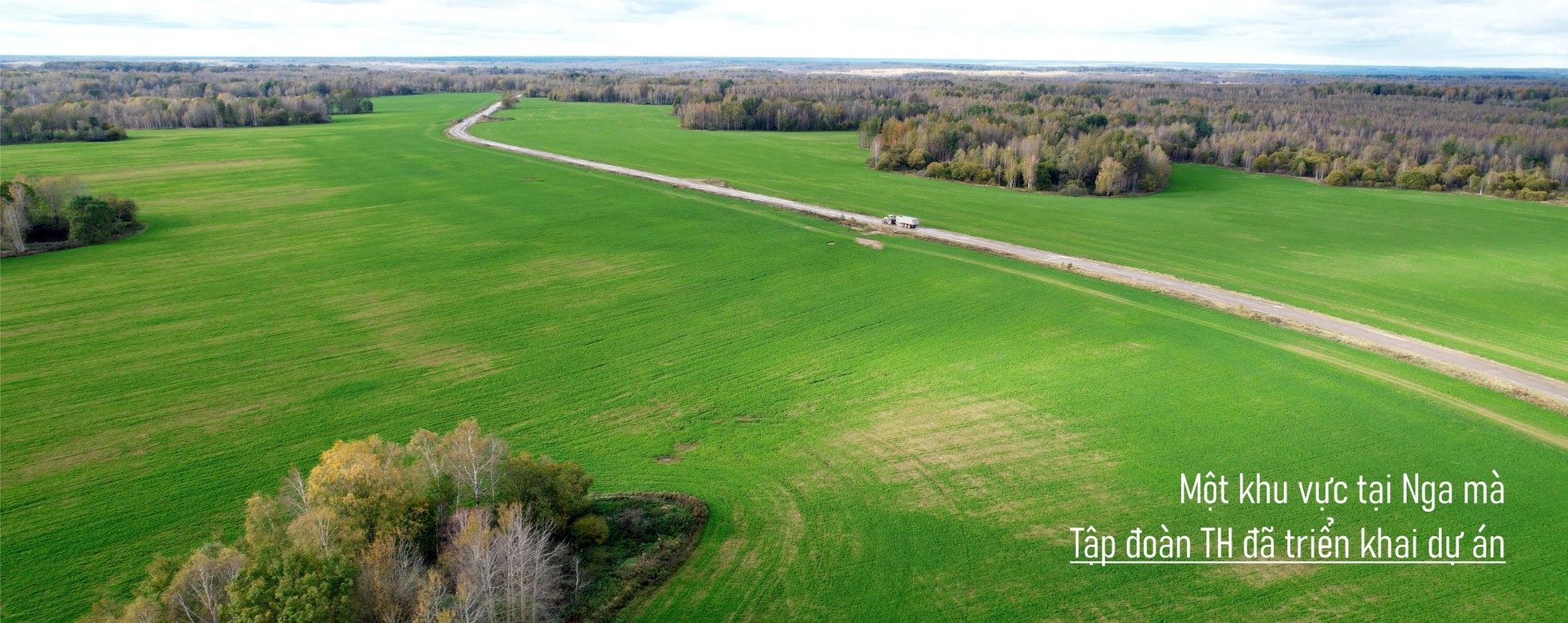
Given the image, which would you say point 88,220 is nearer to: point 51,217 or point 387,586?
point 51,217

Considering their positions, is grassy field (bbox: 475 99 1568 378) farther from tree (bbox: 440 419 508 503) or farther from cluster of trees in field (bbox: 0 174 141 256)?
cluster of trees in field (bbox: 0 174 141 256)

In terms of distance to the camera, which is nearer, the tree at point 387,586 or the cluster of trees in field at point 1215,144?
the tree at point 387,586

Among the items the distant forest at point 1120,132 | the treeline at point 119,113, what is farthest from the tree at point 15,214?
the distant forest at point 1120,132

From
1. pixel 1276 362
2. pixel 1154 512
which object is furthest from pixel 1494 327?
pixel 1154 512

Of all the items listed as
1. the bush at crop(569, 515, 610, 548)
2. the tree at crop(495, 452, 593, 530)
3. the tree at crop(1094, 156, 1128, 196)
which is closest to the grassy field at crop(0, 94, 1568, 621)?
the bush at crop(569, 515, 610, 548)

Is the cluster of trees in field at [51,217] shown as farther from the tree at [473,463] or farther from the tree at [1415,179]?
the tree at [1415,179]

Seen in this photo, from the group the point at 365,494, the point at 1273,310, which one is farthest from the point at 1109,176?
the point at 365,494
